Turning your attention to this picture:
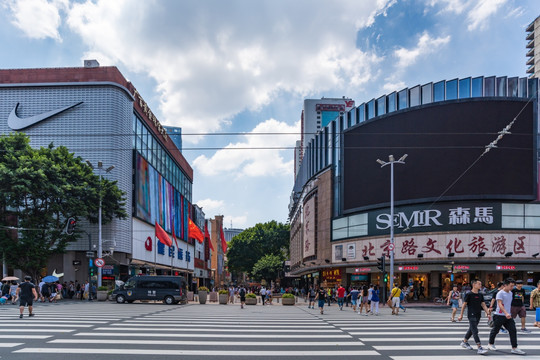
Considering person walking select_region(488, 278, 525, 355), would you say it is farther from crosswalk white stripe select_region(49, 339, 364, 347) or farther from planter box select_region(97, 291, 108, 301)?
planter box select_region(97, 291, 108, 301)

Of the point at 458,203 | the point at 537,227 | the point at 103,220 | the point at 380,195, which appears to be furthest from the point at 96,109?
the point at 537,227

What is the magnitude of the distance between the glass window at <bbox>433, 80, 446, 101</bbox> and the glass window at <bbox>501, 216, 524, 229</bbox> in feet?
37.2

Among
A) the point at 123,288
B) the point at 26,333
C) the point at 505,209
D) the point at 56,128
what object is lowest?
the point at 123,288

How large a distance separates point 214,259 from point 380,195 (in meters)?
82.4

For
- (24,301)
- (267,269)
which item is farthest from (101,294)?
(267,269)

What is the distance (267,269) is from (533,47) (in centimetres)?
8101

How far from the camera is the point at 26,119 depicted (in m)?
42.8

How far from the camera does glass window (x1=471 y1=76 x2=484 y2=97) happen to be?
4197 centimetres

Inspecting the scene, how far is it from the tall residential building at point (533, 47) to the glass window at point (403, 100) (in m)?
80.5

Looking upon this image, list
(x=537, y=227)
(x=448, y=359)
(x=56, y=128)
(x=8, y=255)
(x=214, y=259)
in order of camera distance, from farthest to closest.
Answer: (x=214, y=259), (x=56, y=128), (x=537, y=227), (x=8, y=255), (x=448, y=359)

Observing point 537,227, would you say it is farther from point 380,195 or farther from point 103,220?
point 103,220

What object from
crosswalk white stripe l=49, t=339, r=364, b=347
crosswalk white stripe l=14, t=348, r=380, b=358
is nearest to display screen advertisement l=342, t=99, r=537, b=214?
crosswalk white stripe l=49, t=339, r=364, b=347

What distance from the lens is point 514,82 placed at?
41.8 metres

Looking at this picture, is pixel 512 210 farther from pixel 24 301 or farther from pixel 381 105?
pixel 24 301
